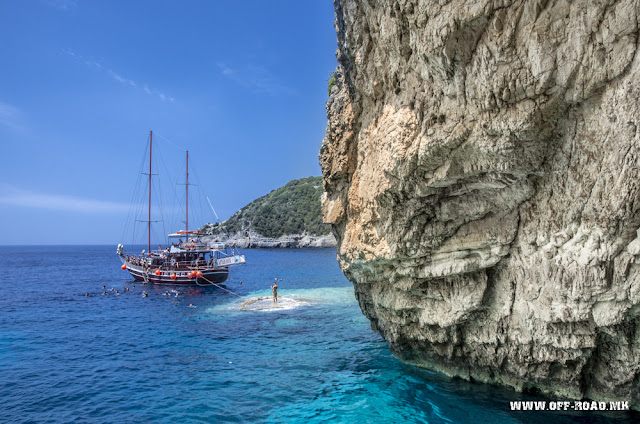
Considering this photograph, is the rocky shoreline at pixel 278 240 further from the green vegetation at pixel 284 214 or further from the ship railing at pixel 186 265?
the ship railing at pixel 186 265

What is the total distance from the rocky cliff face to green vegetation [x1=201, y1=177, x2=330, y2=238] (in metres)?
108

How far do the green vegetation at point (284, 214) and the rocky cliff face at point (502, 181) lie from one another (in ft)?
355

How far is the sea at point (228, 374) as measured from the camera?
10570mm

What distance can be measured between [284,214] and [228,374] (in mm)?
122928

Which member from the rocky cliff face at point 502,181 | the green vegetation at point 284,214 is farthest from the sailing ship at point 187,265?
the green vegetation at point 284,214

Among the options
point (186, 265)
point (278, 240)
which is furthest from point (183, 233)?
point (278, 240)

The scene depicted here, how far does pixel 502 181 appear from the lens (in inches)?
319

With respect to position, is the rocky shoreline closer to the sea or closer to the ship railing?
the ship railing

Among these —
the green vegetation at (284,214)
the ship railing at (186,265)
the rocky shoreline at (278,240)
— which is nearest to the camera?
the ship railing at (186,265)

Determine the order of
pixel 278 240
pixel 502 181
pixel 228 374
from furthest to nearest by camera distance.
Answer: pixel 278 240, pixel 228 374, pixel 502 181

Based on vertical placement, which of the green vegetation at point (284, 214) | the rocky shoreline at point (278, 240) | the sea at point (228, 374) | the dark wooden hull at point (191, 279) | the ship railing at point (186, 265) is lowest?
the sea at point (228, 374)

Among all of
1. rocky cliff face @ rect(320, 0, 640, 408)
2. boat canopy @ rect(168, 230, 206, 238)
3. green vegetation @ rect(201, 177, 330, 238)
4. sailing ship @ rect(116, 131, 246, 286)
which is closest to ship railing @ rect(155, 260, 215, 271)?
sailing ship @ rect(116, 131, 246, 286)

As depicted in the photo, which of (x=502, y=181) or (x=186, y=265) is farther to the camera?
(x=186, y=265)

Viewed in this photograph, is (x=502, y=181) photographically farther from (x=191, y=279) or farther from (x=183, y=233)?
(x=183, y=233)
